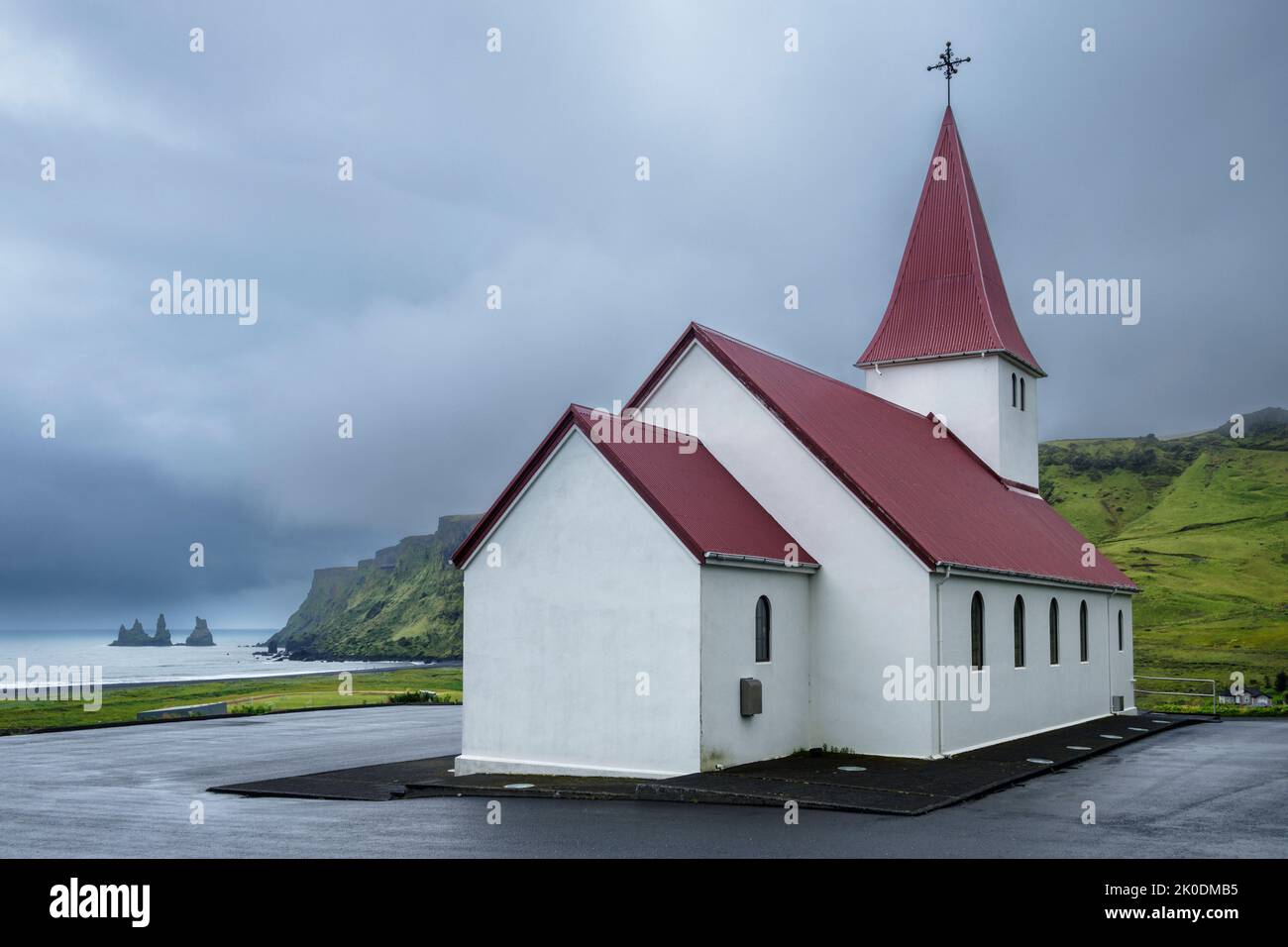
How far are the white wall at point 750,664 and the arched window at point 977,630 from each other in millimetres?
3271

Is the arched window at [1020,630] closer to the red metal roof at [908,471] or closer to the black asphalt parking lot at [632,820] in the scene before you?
the red metal roof at [908,471]

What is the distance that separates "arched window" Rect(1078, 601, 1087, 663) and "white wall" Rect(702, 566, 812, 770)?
36.3 feet

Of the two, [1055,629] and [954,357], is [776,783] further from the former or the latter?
[954,357]

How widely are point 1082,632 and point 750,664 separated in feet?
44.8

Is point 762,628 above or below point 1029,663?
above

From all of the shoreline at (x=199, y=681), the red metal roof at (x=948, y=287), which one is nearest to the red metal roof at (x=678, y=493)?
the red metal roof at (x=948, y=287)

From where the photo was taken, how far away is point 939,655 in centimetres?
2006

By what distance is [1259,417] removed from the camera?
591 feet

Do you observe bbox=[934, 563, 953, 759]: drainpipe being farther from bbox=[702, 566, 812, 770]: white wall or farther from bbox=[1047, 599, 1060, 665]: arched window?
bbox=[1047, 599, 1060, 665]: arched window

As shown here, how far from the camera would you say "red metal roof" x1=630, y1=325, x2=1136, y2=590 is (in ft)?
69.2

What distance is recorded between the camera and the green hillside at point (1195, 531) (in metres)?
65.4

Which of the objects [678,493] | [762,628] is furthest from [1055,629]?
[678,493]
